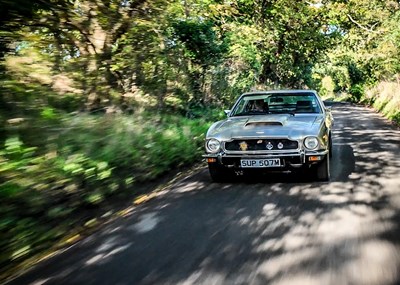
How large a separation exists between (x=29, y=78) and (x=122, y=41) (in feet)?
13.0

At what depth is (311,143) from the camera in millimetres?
6289

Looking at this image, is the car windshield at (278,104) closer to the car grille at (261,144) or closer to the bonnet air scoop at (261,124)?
the bonnet air scoop at (261,124)

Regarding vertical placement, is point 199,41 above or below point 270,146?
above

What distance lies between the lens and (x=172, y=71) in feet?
38.2

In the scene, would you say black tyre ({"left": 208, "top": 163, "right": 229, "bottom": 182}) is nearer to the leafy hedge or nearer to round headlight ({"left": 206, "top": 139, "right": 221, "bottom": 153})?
round headlight ({"left": 206, "top": 139, "right": 221, "bottom": 153})

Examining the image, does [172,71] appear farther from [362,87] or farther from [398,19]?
[362,87]

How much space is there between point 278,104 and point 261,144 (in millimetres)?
1938

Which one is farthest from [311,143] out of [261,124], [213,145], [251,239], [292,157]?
[251,239]

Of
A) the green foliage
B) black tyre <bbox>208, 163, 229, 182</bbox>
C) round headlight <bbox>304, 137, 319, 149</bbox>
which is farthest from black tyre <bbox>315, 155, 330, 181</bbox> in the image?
the green foliage

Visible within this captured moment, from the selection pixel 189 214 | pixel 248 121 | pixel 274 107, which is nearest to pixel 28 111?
pixel 189 214

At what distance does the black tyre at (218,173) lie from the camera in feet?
22.1

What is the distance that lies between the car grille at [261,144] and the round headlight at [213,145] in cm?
19

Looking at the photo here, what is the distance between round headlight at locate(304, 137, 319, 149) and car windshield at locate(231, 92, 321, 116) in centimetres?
147

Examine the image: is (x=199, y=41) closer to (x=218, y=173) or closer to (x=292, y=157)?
(x=218, y=173)
